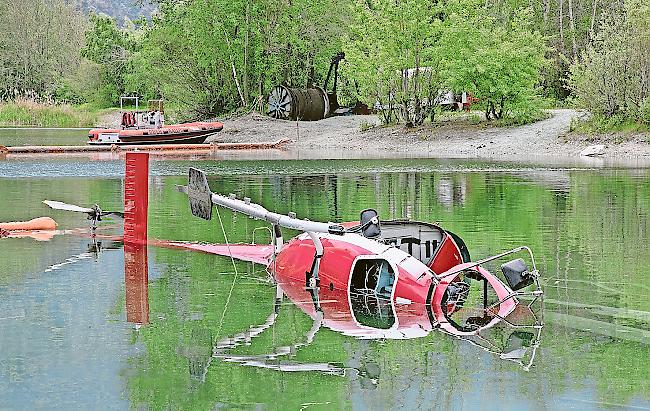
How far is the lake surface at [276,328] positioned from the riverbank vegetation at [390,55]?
71.3ft

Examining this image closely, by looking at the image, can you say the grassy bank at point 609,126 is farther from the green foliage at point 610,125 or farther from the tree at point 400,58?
the tree at point 400,58

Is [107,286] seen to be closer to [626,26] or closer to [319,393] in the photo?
[319,393]

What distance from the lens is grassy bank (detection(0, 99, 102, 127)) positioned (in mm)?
85062

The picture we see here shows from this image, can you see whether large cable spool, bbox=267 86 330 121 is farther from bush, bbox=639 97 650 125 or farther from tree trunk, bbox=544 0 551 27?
bush, bbox=639 97 650 125

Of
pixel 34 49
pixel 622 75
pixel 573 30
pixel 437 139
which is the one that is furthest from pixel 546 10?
pixel 34 49

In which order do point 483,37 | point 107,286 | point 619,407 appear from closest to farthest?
point 619,407
point 107,286
point 483,37

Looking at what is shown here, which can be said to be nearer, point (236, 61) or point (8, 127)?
point (236, 61)

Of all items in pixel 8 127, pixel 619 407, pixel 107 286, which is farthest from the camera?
pixel 8 127

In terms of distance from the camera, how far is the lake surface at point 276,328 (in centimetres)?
1126

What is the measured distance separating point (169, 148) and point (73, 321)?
40.6 metres

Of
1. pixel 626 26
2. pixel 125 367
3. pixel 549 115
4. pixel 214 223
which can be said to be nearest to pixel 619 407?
pixel 125 367

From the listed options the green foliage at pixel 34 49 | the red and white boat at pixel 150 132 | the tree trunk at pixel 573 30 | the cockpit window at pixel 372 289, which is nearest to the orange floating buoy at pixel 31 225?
the cockpit window at pixel 372 289

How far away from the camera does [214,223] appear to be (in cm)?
2525

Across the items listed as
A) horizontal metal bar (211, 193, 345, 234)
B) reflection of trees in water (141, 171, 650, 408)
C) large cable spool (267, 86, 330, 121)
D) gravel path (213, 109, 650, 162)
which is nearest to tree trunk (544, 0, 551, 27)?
gravel path (213, 109, 650, 162)
